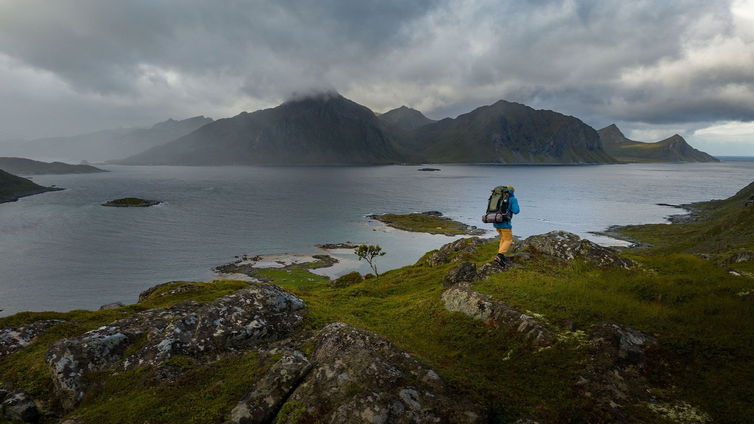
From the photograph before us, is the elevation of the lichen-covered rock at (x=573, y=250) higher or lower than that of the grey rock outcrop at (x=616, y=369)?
higher

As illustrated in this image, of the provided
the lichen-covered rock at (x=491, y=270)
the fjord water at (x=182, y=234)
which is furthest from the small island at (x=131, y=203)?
the lichen-covered rock at (x=491, y=270)

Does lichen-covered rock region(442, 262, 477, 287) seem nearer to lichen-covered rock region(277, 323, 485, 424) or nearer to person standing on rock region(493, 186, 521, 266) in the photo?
person standing on rock region(493, 186, 521, 266)

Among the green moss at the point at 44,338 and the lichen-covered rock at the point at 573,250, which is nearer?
the green moss at the point at 44,338

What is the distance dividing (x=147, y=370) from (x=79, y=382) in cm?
225

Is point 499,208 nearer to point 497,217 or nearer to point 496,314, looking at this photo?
point 497,217

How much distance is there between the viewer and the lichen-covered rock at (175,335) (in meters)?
13.3

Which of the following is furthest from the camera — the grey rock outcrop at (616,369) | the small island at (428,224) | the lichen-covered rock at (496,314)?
the small island at (428,224)

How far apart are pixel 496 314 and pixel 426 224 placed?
395 ft

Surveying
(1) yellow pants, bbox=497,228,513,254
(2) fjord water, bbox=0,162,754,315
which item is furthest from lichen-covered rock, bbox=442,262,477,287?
(2) fjord water, bbox=0,162,754,315

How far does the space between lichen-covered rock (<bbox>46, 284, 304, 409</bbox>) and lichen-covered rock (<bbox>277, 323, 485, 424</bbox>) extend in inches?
226

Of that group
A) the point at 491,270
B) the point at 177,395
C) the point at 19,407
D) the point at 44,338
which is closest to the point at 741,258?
the point at 491,270

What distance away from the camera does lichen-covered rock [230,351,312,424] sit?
10000 millimetres

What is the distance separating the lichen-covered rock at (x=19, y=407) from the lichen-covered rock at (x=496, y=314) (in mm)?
16854

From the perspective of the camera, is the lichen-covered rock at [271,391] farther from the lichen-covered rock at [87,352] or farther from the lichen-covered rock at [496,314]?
the lichen-covered rock at [496,314]
